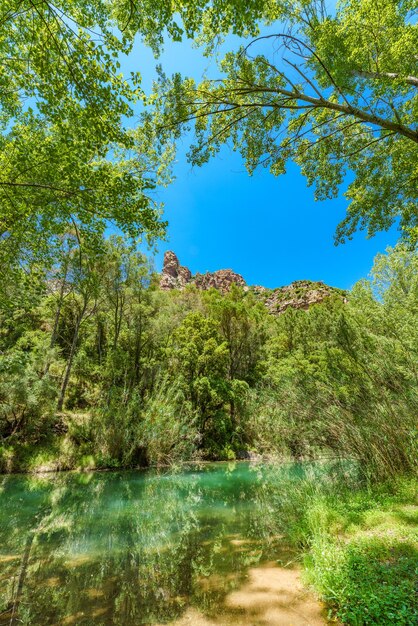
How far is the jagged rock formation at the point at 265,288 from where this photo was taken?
62.6m

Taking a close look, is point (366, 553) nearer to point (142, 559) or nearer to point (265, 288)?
point (142, 559)

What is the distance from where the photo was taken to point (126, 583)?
4434 mm

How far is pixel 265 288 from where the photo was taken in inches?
3602

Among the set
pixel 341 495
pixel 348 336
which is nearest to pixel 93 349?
pixel 348 336

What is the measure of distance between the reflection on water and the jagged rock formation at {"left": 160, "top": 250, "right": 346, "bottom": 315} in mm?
28681

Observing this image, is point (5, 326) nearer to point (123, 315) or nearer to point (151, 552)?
point (123, 315)

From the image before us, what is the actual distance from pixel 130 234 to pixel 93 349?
20029 mm

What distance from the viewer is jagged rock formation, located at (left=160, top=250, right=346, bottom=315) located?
6263 centimetres

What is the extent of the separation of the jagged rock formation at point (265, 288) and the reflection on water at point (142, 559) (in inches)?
1129

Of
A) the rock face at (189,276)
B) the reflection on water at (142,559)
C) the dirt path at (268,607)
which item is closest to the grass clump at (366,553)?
the dirt path at (268,607)

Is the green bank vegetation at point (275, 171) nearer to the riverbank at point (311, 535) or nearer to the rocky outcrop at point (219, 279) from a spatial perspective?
the riverbank at point (311, 535)

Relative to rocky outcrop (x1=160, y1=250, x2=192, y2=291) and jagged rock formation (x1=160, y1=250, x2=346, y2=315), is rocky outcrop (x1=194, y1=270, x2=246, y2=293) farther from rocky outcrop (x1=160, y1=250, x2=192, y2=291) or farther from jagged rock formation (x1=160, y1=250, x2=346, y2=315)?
rocky outcrop (x1=160, y1=250, x2=192, y2=291)

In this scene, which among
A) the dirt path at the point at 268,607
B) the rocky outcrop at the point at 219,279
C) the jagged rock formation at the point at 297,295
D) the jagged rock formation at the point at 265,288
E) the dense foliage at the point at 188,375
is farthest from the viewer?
the rocky outcrop at the point at 219,279

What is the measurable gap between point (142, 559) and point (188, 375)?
17.0m
